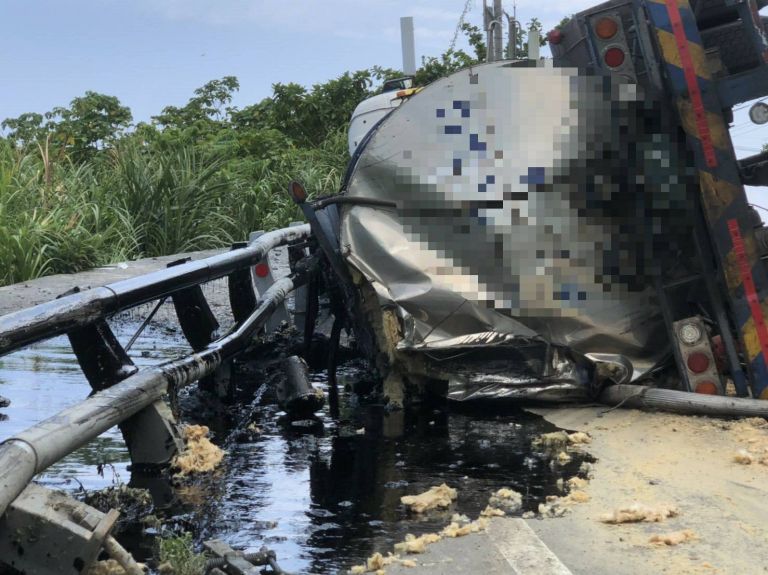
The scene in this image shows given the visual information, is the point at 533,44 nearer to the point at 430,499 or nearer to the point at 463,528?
the point at 430,499

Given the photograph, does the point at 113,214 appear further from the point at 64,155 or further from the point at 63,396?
the point at 63,396

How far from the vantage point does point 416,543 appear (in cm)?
361

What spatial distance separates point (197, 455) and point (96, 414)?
0.92m

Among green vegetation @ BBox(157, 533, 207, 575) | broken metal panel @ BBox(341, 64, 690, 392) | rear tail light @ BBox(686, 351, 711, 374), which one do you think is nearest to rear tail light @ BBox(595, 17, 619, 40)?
broken metal panel @ BBox(341, 64, 690, 392)

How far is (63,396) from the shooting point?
21.0ft

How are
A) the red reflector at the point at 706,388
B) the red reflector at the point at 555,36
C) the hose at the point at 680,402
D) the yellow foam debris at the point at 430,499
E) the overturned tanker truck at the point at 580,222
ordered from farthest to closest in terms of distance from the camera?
the red reflector at the point at 555,36
the red reflector at the point at 706,388
the overturned tanker truck at the point at 580,222
the hose at the point at 680,402
the yellow foam debris at the point at 430,499

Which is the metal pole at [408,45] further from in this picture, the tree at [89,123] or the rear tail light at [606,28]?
the tree at [89,123]

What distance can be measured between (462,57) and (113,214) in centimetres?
1731

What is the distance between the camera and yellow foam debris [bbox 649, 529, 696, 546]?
359 cm

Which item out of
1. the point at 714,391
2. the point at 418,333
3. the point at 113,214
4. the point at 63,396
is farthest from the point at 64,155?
the point at 714,391

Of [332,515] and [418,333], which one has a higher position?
[418,333]

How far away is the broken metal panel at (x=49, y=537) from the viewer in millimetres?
3078

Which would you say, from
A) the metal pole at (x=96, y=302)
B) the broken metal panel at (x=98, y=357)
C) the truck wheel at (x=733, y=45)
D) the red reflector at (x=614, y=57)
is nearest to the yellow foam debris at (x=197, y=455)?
the broken metal panel at (x=98, y=357)

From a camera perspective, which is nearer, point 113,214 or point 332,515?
point 332,515
